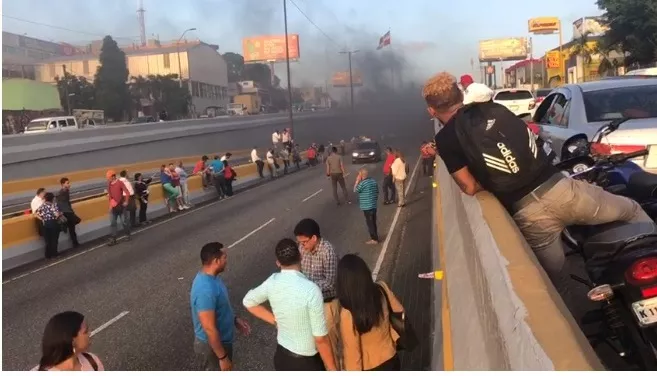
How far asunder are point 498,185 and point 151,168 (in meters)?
32.6

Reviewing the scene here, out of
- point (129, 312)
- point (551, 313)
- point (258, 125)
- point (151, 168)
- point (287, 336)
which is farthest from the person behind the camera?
point (258, 125)

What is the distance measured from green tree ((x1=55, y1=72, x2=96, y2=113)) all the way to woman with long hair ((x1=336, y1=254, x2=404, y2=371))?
210ft

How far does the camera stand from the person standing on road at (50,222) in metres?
13.6

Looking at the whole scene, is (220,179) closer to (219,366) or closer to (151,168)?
(151,168)

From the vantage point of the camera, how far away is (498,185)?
12.7 ft

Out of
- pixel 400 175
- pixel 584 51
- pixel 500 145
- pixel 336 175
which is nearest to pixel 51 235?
pixel 336 175

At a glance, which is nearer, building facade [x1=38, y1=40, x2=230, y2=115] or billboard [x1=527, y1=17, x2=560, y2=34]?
billboard [x1=527, y1=17, x2=560, y2=34]

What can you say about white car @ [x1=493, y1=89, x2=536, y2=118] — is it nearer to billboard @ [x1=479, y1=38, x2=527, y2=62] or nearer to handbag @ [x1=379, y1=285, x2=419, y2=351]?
handbag @ [x1=379, y1=285, x2=419, y2=351]

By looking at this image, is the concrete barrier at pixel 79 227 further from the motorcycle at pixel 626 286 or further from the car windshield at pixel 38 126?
the car windshield at pixel 38 126

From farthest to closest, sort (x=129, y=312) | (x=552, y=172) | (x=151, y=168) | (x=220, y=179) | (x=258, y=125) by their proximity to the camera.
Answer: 1. (x=258, y=125)
2. (x=151, y=168)
3. (x=220, y=179)
4. (x=129, y=312)
5. (x=552, y=172)

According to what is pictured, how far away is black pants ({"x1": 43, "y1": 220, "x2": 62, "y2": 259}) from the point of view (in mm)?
13664

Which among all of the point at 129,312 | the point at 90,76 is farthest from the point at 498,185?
the point at 90,76

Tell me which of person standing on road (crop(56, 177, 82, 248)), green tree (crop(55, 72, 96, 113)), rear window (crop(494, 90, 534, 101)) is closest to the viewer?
person standing on road (crop(56, 177, 82, 248))

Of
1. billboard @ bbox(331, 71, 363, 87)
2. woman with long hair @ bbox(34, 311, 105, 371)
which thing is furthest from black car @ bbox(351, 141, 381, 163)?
billboard @ bbox(331, 71, 363, 87)
